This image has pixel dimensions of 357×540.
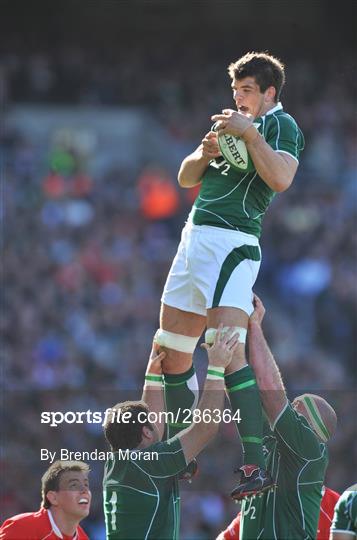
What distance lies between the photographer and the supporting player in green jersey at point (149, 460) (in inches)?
233

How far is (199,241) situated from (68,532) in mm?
1703

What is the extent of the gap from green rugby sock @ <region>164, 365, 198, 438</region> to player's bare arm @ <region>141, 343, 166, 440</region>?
0.12ft

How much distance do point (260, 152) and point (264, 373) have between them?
1.14m

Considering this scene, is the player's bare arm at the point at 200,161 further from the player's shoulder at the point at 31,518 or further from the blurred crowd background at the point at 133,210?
the blurred crowd background at the point at 133,210

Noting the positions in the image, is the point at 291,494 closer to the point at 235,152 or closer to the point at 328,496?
the point at 328,496

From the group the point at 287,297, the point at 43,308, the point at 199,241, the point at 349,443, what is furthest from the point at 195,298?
the point at 287,297

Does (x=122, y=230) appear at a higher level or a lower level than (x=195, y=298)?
higher

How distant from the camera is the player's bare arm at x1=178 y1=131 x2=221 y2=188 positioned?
20.5ft

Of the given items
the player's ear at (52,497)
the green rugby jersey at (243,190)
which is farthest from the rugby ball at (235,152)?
the player's ear at (52,497)

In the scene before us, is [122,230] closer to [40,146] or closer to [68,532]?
[40,146]

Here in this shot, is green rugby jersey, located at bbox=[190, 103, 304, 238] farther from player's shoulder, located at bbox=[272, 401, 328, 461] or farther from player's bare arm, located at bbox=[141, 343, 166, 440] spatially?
player's shoulder, located at bbox=[272, 401, 328, 461]

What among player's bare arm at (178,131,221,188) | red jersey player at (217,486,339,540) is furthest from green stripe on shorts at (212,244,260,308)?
red jersey player at (217,486,339,540)

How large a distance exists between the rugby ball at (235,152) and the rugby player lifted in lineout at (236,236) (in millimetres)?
45

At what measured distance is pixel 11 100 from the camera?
2130 cm
